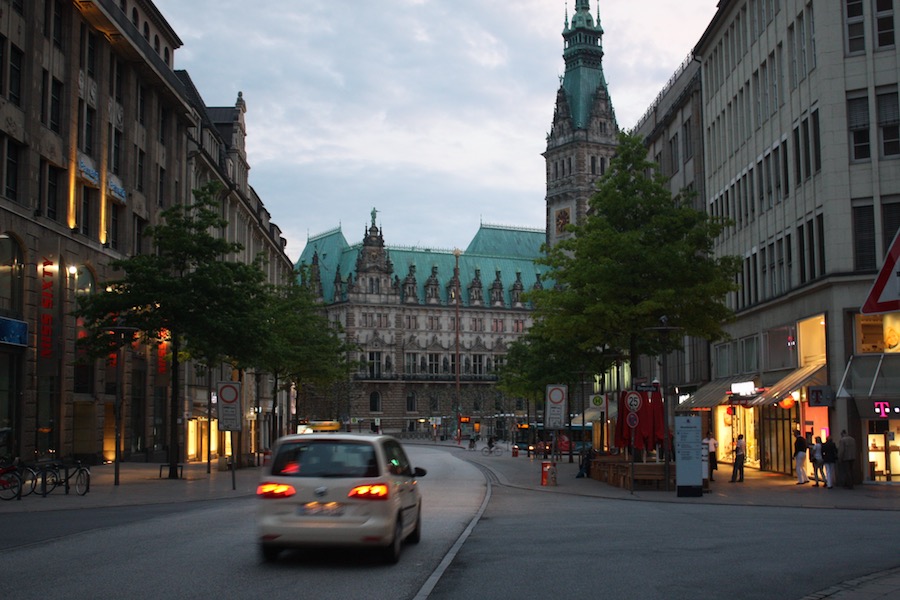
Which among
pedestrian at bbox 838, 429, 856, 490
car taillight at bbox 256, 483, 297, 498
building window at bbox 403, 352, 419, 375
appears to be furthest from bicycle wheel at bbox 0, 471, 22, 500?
building window at bbox 403, 352, 419, 375

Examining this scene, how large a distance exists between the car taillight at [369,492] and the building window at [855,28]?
28.1 metres

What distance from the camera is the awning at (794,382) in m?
36.9

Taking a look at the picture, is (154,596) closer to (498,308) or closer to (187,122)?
(187,122)

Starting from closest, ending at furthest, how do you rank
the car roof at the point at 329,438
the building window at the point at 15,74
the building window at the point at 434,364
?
1. the car roof at the point at 329,438
2. the building window at the point at 15,74
3. the building window at the point at 434,364

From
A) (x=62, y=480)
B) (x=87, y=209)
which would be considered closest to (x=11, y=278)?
(x=62, y=480)

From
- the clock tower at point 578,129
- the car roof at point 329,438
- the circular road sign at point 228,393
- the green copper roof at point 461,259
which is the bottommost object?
the car roof at point 329,438

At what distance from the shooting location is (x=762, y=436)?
4594 centimetres

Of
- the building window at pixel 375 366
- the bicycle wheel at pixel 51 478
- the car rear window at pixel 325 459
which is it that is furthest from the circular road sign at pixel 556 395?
the building window at pixel 375 366

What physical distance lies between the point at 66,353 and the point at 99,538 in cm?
2555

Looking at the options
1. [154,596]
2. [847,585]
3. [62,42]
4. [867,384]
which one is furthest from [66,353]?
[847,585]

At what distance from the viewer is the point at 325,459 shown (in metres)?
14.9

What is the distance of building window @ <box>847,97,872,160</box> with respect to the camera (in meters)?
36.2

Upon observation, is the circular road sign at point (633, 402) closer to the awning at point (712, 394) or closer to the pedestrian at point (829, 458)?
the pedestrian at point (829, 458)

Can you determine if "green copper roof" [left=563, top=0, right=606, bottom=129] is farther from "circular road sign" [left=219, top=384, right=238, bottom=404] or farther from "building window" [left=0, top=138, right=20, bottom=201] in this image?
"circular road sign" [left=219, top=384, right=238, bottom=404]
